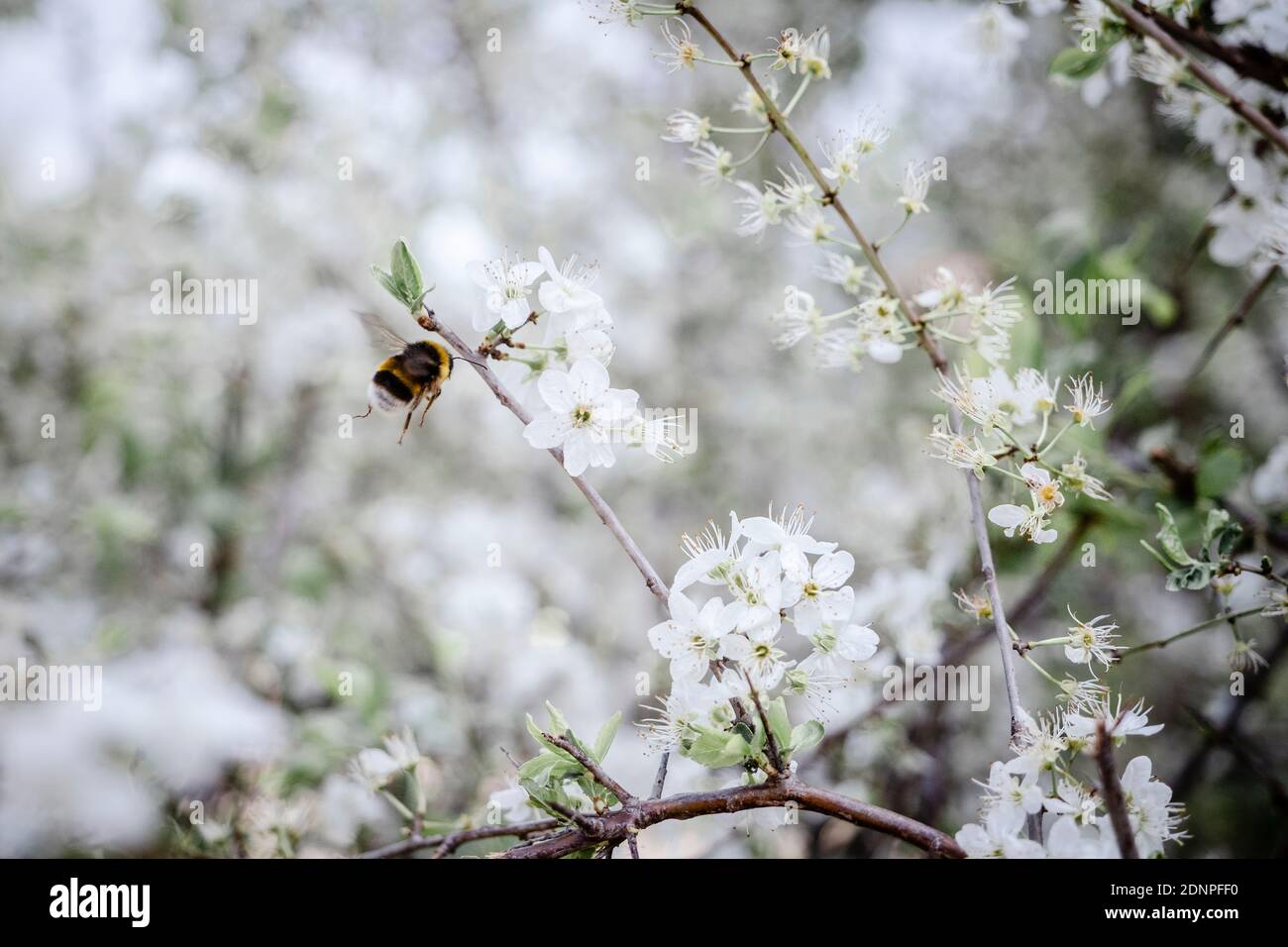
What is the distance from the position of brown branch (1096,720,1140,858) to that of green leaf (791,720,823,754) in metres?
0.20

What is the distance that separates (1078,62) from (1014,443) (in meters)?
0.53

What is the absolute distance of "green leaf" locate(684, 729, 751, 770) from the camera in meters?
0.61

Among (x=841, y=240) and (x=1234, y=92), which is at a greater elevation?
(x=1234, y=92)

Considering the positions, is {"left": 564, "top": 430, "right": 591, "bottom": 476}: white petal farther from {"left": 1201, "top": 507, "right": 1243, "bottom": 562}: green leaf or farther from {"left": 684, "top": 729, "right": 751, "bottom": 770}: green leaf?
{"left": 1201, "top": 507, "right": 1243, "bottom": 562}: green leaf

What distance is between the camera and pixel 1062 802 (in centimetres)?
63

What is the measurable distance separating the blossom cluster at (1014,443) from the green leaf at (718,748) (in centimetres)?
28

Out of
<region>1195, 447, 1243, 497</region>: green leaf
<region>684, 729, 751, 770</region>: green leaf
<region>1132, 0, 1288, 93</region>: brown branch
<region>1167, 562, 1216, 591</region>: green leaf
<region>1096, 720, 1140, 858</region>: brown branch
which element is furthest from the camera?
<region>1195, 447, 1243, 497</region>: green leaf

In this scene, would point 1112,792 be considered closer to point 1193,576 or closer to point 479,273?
point 1193,576

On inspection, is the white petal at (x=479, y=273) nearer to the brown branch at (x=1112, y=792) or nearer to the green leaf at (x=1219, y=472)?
the brown branch at (x=1112, y=792)

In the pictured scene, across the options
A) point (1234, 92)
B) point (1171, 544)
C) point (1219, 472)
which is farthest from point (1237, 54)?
point (1171, 544)

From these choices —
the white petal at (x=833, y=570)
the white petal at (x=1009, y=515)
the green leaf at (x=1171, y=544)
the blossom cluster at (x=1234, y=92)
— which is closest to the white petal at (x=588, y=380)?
the white petal at (x=833, y=570)

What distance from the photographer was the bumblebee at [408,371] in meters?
0.89

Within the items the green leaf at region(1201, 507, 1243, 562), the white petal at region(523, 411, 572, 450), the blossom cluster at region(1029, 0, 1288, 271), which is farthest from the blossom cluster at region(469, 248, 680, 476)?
the blossom cluster at region(1029, 0, 1288, 271)

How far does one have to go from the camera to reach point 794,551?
2.06 ft
